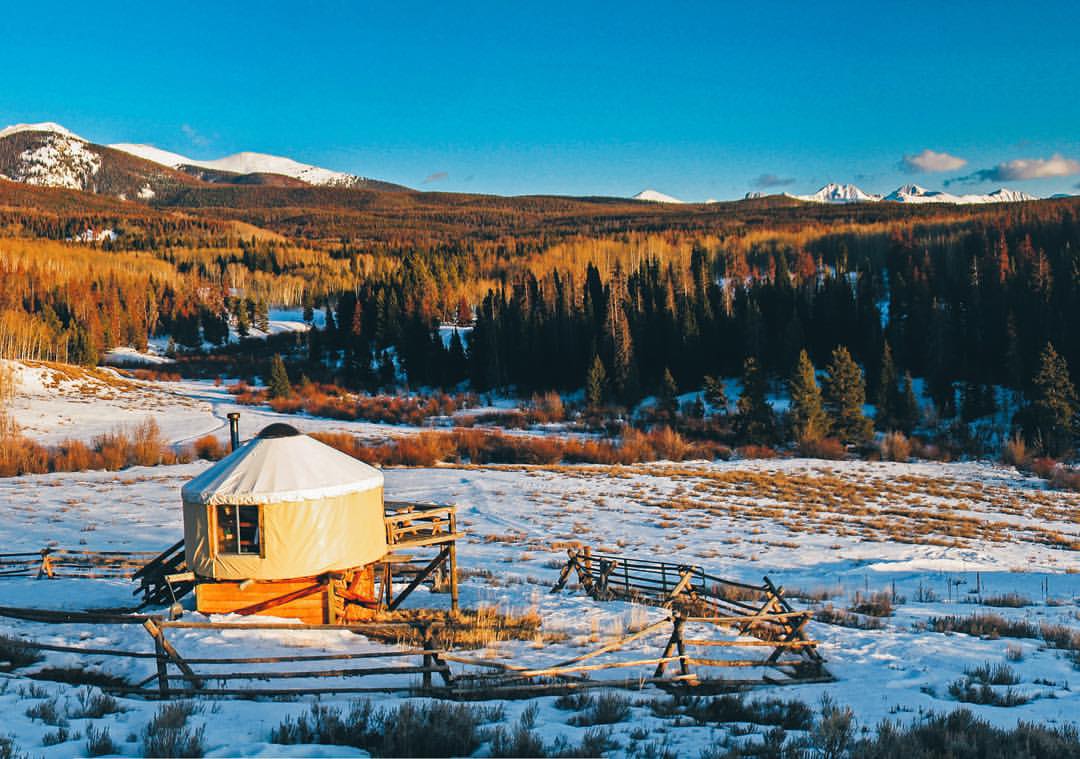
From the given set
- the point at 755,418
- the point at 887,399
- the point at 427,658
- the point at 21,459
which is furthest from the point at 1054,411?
the point at 21,459

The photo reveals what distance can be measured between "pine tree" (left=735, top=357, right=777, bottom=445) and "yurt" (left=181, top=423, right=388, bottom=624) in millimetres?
39812

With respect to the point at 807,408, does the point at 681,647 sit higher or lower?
higher

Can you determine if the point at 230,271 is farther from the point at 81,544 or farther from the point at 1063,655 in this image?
the point at 1063,655

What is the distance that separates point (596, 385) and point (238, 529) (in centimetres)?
5195

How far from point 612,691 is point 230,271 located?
151268 millimetres

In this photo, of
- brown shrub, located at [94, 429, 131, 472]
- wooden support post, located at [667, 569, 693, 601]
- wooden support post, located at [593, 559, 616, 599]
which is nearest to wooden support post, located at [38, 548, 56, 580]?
wooden support post, located at [593, 559, 616, 599]

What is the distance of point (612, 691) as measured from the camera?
8.51m

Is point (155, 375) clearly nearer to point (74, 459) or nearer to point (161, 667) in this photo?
point (74, 459)

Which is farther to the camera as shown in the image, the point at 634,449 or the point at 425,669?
the point at 634,449

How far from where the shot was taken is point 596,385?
62625mm

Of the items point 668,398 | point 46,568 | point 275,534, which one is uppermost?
point 275,534

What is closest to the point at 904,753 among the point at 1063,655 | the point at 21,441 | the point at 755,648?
the point at 755,648

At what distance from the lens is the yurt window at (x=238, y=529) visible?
11.5m

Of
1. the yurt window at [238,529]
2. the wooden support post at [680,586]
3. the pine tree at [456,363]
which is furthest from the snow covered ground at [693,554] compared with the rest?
the pine tree at [456,363]
